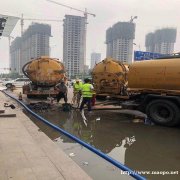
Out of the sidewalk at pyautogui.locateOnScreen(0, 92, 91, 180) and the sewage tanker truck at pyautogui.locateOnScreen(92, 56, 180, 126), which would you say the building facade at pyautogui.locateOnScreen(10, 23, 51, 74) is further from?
the sidewalk at pyautogui.locateOnScreen(0, 92, 91, 180)

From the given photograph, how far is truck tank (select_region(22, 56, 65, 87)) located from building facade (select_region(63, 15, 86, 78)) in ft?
189

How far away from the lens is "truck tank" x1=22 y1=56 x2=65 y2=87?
17438 mm

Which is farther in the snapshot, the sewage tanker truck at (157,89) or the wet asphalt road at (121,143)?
the sewage tanker truck at (157,89)

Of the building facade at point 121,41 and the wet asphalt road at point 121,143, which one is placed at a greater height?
the building facade at point 121,41

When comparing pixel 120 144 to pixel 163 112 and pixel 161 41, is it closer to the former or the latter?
pixel 163 112

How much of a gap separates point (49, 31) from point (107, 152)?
8708 centimetres

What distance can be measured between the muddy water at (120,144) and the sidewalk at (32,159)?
490 millimetres

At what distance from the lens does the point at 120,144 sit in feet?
24.6

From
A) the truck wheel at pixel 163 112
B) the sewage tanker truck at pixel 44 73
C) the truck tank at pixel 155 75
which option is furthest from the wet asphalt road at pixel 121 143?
the sewage tanker truck at pixel 44 73

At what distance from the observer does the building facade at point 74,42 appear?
75938 mm

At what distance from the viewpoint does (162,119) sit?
1029 cm

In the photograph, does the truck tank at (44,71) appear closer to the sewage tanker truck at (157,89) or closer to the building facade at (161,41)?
the sewage tanker truck at (157,89)

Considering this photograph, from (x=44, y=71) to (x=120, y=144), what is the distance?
432 inches

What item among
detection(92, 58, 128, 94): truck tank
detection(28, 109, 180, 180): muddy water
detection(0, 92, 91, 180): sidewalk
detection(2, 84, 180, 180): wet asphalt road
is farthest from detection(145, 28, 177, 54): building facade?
detection(0, 92, 91, 180): sidewalk
